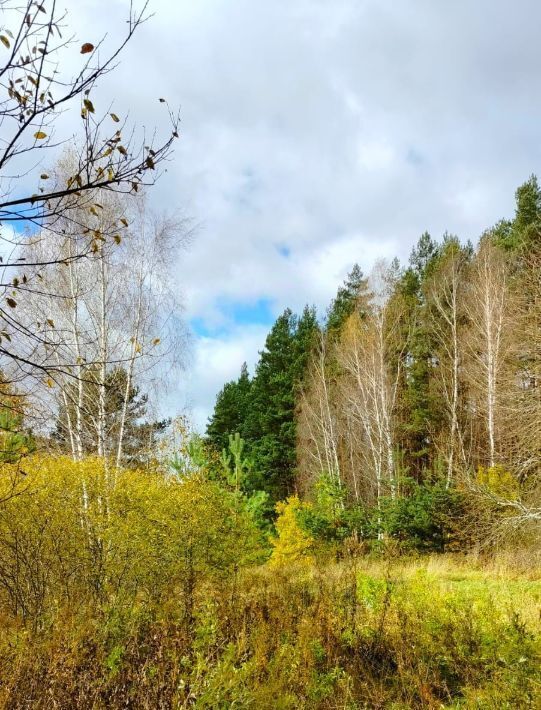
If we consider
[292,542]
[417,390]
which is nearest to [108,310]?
[292,542]

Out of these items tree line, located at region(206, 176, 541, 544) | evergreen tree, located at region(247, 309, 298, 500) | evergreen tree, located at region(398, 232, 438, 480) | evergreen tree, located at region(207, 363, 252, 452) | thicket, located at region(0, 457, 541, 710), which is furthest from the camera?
evergreen tree, located at region(207, 363, 252, 452)

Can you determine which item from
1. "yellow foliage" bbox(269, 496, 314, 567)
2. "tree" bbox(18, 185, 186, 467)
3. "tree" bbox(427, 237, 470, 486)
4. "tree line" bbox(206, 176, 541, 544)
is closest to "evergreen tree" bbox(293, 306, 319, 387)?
"tree line" bbox(206, 176, 541, 544)

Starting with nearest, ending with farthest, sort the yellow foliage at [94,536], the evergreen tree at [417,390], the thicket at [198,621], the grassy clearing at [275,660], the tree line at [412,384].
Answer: the grassy clearing at [275,660]
the thicket at [198,621]
the yellow foliage at [94,536]
the tree line at [412,384]
the evergreen tree at [417,390]

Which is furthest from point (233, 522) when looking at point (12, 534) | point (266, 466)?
point (266, 466)

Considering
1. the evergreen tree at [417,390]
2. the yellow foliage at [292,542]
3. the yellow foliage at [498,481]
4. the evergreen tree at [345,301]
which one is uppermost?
the evergreen tree at [345,301]

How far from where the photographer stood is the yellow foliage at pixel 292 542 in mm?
13352

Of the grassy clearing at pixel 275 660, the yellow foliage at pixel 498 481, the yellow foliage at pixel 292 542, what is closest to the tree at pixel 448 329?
the yellow foliage at pixel 498 481

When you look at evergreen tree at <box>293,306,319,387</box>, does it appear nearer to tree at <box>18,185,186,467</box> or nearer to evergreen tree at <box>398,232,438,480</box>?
evergreen tree at <box>398,232,438,480</box>

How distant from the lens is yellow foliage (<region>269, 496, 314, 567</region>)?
43.8 ft

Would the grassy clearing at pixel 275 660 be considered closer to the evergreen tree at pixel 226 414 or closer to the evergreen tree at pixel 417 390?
the evergreen tree at pixel 417 390

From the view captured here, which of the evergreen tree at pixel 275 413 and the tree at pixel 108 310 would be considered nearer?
the tree at pixel 108 310

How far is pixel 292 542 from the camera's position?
13562 millimetres

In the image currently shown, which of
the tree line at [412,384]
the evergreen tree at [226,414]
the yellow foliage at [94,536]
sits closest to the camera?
the yellow foliage at [94,536]

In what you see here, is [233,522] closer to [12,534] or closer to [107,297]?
[12,534]
